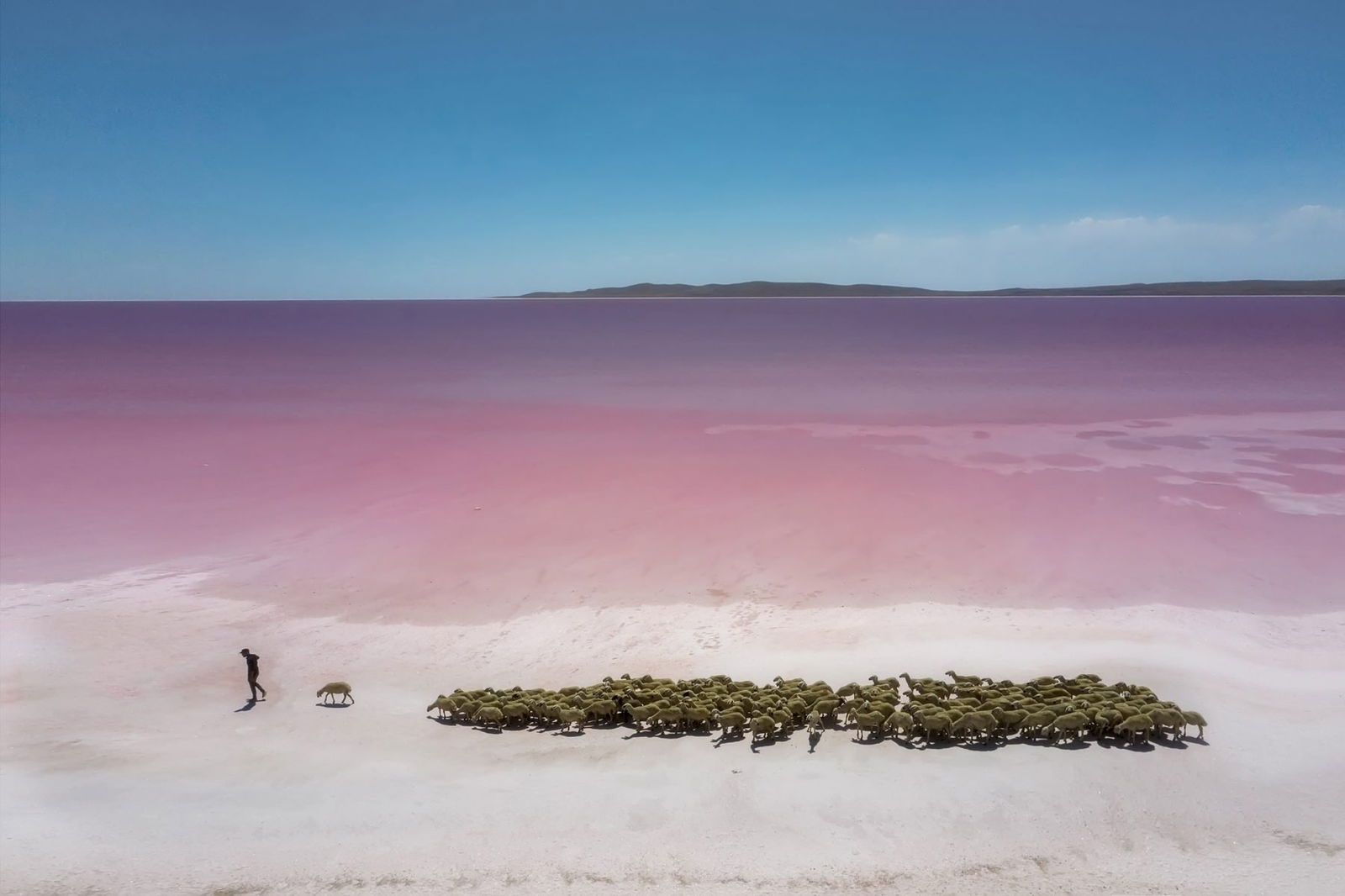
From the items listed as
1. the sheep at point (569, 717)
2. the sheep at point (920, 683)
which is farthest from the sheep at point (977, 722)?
the sheep at point (569, 717)

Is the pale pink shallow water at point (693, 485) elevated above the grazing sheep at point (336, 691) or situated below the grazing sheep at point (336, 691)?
above

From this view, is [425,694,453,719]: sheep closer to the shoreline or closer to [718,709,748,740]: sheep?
the shoreline

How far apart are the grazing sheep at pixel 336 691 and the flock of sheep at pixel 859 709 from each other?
1.38 metres

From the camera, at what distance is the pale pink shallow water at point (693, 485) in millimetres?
17625

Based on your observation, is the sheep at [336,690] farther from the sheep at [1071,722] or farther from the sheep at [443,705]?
the sheep at [1071,722]

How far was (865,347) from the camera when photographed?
80.7 m

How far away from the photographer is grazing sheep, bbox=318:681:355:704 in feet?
39.2

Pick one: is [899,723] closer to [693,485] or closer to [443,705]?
[443,705]

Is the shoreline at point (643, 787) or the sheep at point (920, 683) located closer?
the shoreline at point (643, 787)

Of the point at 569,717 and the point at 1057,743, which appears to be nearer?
the point at 1057,743

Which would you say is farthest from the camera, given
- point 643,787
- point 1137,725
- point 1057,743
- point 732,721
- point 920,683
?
point 920,683

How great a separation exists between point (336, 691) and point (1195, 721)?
11.1 m

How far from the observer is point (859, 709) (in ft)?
33.5

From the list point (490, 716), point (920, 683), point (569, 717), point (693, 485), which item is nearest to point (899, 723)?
point (920, 683)
